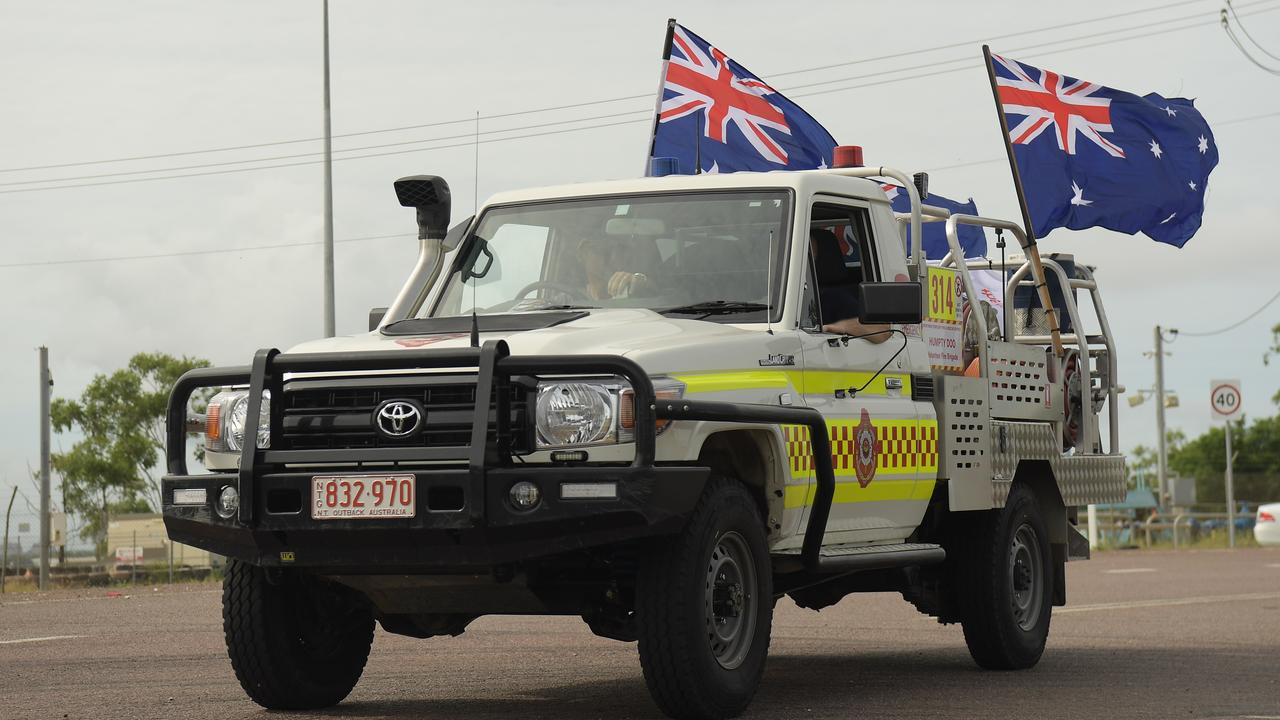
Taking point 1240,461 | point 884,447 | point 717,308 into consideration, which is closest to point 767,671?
point 884,447

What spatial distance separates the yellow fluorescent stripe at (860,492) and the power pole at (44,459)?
1202 inches

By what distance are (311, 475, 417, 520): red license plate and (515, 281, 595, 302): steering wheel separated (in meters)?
1.85

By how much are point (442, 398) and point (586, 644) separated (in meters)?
5.53

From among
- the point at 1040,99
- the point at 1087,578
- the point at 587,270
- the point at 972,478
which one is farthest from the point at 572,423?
the point at 1087,578

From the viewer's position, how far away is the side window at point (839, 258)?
9258 mm

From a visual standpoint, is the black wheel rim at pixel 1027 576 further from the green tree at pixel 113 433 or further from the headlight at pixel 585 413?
the green tree at pixel 113 433

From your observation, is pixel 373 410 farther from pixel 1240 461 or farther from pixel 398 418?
pixel 1240 461

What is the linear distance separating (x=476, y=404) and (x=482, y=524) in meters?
0.46

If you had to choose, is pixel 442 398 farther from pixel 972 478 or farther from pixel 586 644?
pixel 586 644

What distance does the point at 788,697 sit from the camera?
Answer: 9234 millimetres

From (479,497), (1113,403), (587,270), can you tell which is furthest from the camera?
(1113,403)

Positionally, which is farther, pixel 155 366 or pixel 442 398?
pixel 155 366

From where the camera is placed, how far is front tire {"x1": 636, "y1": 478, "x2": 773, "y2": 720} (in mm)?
7512

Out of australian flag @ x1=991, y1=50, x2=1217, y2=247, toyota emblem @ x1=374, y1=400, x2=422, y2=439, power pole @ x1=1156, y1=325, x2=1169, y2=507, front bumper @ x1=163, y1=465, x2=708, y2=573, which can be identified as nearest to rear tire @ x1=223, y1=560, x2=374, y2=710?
front bumper @ x1=163, y1=465, x2=708, y2=573
